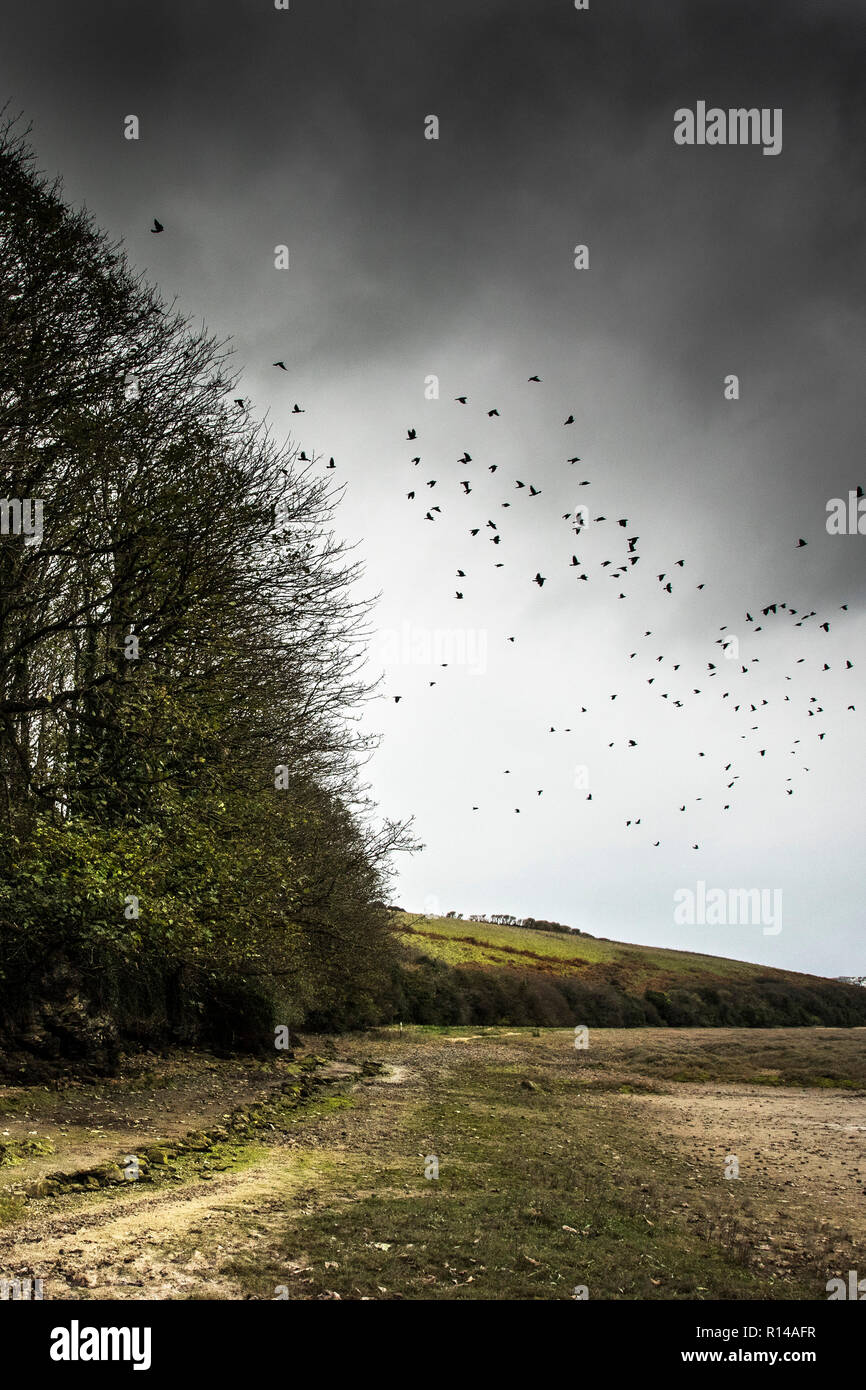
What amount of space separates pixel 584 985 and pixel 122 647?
6896cm

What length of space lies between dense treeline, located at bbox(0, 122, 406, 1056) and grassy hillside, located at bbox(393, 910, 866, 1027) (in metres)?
36.9

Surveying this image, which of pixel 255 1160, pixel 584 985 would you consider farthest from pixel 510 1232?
pixel 584 985

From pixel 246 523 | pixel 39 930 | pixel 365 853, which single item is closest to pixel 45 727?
pixel 39 930

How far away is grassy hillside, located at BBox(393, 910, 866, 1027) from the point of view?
214 feet

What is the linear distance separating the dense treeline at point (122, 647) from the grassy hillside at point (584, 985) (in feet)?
121

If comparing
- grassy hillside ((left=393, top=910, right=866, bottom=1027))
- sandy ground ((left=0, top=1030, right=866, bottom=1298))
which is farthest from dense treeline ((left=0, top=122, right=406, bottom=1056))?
grassy hillside ((left=393, top=910, right=866, bottom=1027))

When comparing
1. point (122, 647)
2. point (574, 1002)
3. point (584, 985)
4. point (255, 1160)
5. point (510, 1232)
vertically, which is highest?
point (122, 647)

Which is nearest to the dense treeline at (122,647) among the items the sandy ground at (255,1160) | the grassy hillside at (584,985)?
the sandy ground at (255,1160)

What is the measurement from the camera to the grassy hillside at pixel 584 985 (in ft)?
214

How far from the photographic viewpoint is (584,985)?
249ft

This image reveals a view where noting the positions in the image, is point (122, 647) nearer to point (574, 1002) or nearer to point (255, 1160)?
point (255, 1160)

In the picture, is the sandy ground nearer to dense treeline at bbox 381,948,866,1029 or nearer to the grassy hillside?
the grassy hillside

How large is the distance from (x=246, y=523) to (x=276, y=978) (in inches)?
689

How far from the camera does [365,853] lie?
30.3m
